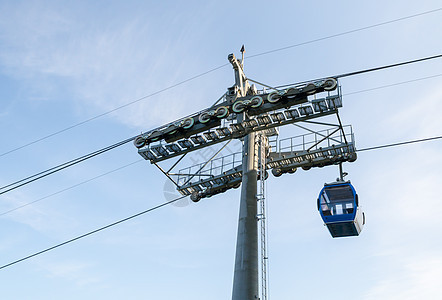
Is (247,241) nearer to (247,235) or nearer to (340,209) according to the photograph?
(247,235)

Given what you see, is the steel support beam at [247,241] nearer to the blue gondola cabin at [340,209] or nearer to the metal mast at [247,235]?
the metal mast at [247,235]

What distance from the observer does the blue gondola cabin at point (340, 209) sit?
20.3 meters

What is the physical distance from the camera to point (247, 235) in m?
20.7

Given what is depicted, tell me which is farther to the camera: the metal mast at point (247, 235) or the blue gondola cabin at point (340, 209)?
the blue gondola cabin at point (340, 209)

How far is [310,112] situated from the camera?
20234mm

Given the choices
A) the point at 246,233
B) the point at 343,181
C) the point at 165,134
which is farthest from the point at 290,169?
the point at 165,134

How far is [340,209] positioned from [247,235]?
4375mm

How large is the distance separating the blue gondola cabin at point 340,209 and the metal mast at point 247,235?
10.5 feet

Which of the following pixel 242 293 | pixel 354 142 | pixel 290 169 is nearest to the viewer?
pixel 242 293

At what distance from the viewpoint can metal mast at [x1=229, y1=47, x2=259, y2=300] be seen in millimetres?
19750

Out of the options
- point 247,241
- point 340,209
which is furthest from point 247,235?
point 340,209

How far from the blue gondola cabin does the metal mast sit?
10.5ft

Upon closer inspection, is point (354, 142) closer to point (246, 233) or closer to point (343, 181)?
point (343, 181)

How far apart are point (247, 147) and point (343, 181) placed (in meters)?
5.18
